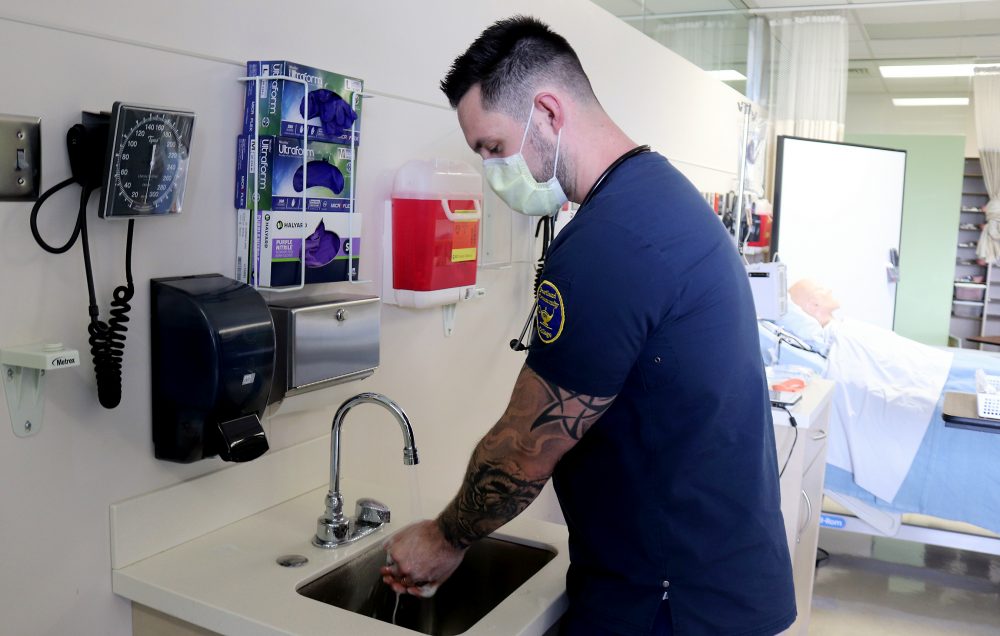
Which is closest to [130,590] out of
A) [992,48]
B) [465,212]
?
[465,212]

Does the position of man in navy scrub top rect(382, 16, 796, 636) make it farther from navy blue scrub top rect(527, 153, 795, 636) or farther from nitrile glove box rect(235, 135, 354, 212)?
nitrile glove box rect(235, 135, 354, 212)

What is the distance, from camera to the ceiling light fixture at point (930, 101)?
356 inches

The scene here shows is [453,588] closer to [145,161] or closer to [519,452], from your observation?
[519,452]

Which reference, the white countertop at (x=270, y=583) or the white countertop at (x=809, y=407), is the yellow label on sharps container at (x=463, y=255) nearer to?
the white countertop at (x=270, y=583)

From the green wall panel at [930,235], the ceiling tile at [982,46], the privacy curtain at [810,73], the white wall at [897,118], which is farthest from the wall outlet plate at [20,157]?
the white wall at [897,118]

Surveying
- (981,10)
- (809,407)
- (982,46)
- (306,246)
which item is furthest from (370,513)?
(982,46)

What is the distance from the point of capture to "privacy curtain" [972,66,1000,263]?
712 centimetres

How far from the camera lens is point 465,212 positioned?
199cm

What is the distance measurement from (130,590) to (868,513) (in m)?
3.08

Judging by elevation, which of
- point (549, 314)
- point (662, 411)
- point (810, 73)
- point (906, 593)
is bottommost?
point (906, 593)

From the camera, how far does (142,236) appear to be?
1.33 meters

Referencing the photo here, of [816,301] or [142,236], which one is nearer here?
[142,236]

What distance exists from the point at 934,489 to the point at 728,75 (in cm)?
261

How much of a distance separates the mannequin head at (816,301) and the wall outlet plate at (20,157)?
394 cm
